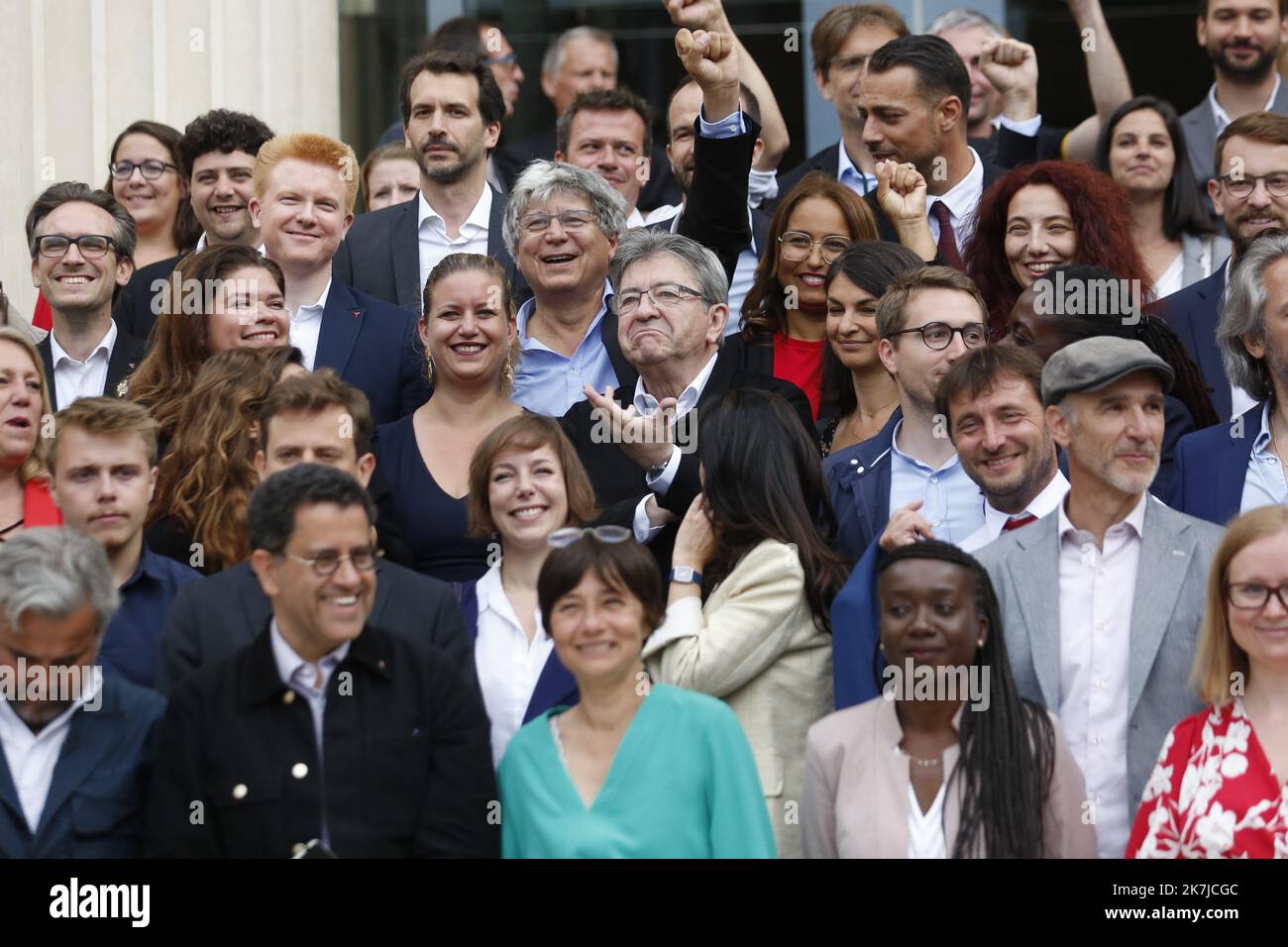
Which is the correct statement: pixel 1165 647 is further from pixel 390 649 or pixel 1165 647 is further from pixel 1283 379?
pixel 390 649

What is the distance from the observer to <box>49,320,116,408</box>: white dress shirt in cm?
746

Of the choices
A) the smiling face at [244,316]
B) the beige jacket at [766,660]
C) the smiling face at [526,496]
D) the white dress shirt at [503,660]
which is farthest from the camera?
the smiling face at [244,316]

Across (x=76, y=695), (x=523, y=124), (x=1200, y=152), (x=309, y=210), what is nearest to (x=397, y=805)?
(x=76, y=695)

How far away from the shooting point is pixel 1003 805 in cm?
516

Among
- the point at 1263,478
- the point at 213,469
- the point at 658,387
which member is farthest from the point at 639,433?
the point at 1263,478

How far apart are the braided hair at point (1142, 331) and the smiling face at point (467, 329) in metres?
1.79

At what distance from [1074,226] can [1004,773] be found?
2888mm

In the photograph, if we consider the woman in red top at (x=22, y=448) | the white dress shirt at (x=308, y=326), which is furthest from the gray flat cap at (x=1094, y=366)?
the woman in red top at (x=22, y=448)

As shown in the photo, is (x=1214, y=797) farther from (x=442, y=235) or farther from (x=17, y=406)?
(x=442, y=235)

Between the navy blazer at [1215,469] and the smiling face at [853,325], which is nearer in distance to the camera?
the navy blazer at [1215,469]

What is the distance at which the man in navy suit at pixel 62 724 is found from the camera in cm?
516

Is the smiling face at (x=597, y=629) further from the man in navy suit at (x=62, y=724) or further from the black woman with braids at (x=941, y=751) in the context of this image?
the man in navy suit at (x=62, y=724)
